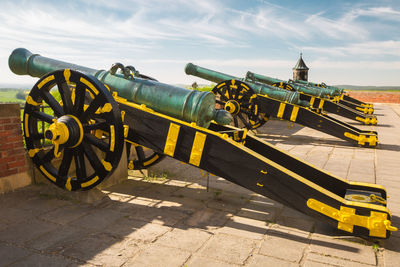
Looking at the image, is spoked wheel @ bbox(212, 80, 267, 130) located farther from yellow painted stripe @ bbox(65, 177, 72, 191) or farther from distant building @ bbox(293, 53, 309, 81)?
distant building @ bbox(293, 53, 309, 81)

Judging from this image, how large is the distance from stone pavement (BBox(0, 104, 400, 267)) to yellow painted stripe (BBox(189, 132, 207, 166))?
57cm

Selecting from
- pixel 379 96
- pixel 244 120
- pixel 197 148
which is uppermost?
pixel 379 96

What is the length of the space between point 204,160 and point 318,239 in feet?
4.13

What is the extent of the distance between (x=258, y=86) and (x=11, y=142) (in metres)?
6.42

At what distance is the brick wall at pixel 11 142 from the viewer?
Answer: 3855mm

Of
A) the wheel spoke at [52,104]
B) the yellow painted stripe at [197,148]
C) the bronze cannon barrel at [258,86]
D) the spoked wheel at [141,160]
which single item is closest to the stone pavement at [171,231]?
the spoked wheel at [141,160]

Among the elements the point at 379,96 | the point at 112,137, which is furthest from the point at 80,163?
the point at 379,96

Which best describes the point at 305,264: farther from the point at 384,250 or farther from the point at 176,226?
the point at 176,226

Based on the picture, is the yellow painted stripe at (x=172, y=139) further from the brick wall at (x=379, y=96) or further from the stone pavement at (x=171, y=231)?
the brick wall at (x=379, y=96)

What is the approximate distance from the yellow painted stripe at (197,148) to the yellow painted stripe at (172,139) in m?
0.20

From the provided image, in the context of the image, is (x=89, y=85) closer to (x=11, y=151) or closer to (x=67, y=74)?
(x=67, y=74)

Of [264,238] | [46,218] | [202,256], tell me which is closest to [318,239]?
[264,238]

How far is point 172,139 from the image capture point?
11.4 feet

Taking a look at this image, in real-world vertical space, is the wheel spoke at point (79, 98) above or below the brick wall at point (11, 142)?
above
